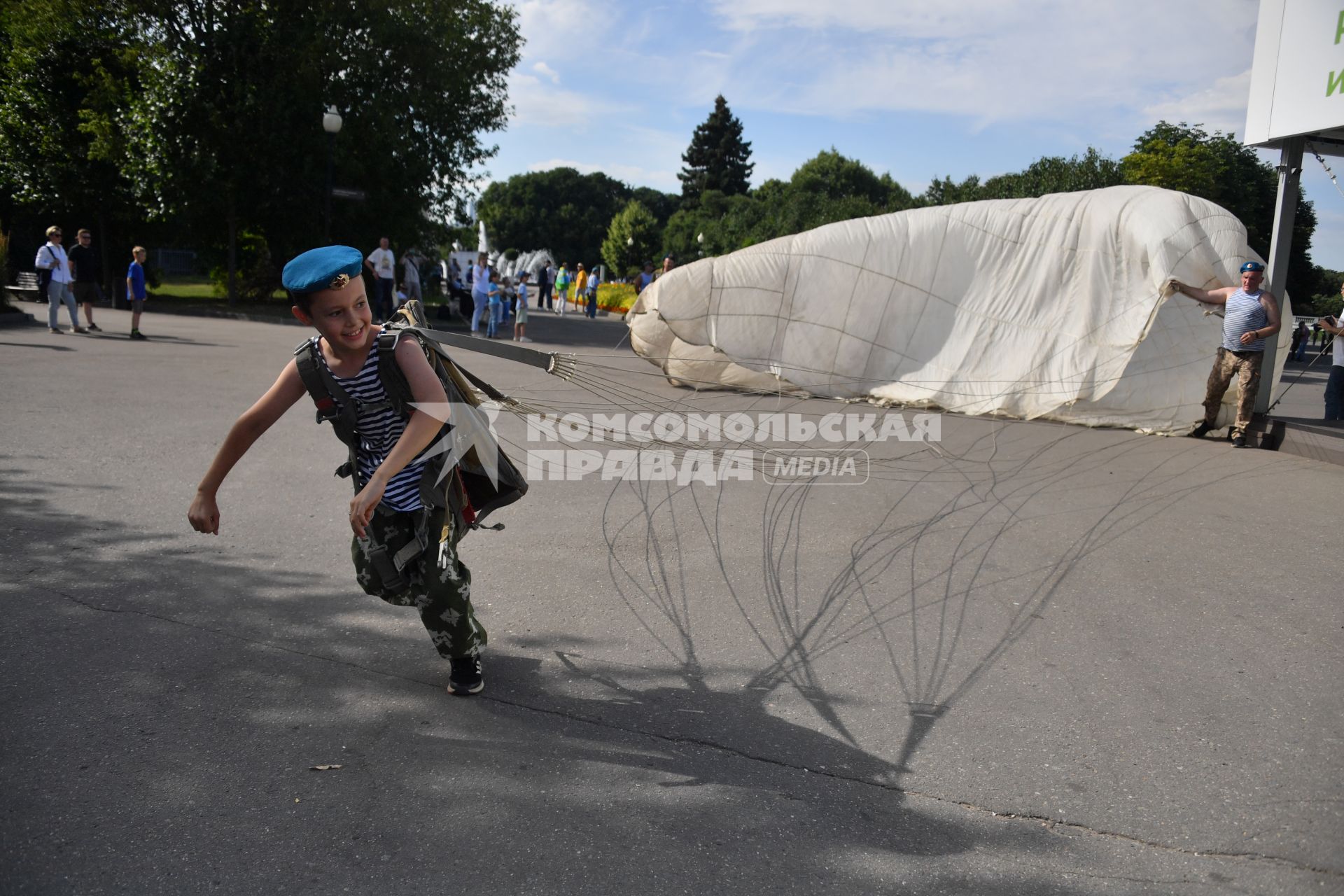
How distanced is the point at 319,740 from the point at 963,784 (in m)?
2.19

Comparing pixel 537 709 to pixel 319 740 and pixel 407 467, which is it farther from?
pixel 407 467

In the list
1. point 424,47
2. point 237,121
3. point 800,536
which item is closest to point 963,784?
point 800,536

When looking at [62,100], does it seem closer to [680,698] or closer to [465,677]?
[465,677]

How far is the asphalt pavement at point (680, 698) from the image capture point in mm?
2650

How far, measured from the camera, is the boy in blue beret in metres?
3.10

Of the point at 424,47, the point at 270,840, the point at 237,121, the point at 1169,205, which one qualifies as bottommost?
the point at 270,840

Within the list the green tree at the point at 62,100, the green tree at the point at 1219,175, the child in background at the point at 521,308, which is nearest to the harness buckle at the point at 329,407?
the child in background at the point at 521,308

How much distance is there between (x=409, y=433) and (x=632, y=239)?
7059cm

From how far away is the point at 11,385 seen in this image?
31.3 feet

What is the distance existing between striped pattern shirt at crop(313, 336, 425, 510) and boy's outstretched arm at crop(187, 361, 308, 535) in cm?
16

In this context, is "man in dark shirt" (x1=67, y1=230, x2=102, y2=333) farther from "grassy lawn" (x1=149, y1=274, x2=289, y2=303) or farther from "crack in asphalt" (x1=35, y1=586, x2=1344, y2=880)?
"crack in asphalt" (x1=35, y1=586, x2=1344, y2=880)

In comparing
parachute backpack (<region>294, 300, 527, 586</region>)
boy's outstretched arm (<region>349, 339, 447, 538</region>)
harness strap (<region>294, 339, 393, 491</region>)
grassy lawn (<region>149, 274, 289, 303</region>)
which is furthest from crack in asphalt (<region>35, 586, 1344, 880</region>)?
grassy lawn (<region>149, 274, 289, 303</region>)

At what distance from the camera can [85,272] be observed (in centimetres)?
1545

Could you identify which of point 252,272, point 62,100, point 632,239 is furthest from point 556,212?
point 62,100
